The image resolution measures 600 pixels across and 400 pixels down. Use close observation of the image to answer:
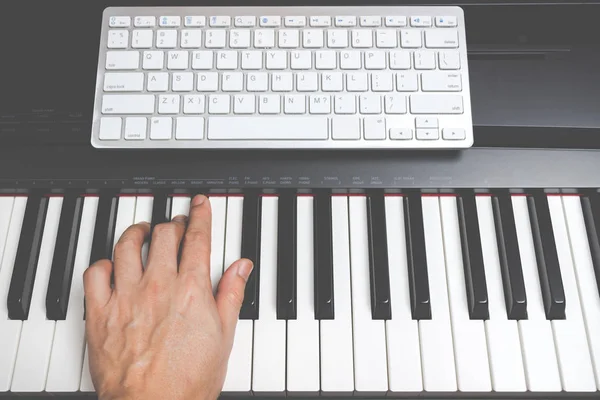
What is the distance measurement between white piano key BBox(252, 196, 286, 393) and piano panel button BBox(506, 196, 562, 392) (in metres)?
0.40

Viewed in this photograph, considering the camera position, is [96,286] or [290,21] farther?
[290,21]

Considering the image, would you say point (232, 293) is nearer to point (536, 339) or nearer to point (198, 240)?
point (198, 240)

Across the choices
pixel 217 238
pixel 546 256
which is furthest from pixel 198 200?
pixel 546 256

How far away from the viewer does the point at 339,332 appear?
816mm

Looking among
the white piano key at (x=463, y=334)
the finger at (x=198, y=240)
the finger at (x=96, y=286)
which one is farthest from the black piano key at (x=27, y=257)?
the white piano key at (x=463, y=334)

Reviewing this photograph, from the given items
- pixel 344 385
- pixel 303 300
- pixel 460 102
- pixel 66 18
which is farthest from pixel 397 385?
pixel 66 18

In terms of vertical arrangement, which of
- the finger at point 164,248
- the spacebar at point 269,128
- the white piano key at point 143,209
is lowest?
the finger at point 164,248

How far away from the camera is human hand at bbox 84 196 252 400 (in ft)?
2.42

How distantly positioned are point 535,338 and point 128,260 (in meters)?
0.68

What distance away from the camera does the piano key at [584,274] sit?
820mm

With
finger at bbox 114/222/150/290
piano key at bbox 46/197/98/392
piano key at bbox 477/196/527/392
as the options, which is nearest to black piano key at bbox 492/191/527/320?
piano key at bbox 477/196/527/392

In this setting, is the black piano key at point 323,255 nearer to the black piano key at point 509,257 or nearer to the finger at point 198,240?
the finger at point 198,240

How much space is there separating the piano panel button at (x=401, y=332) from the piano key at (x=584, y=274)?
273 mm

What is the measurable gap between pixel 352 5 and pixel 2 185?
720mm
